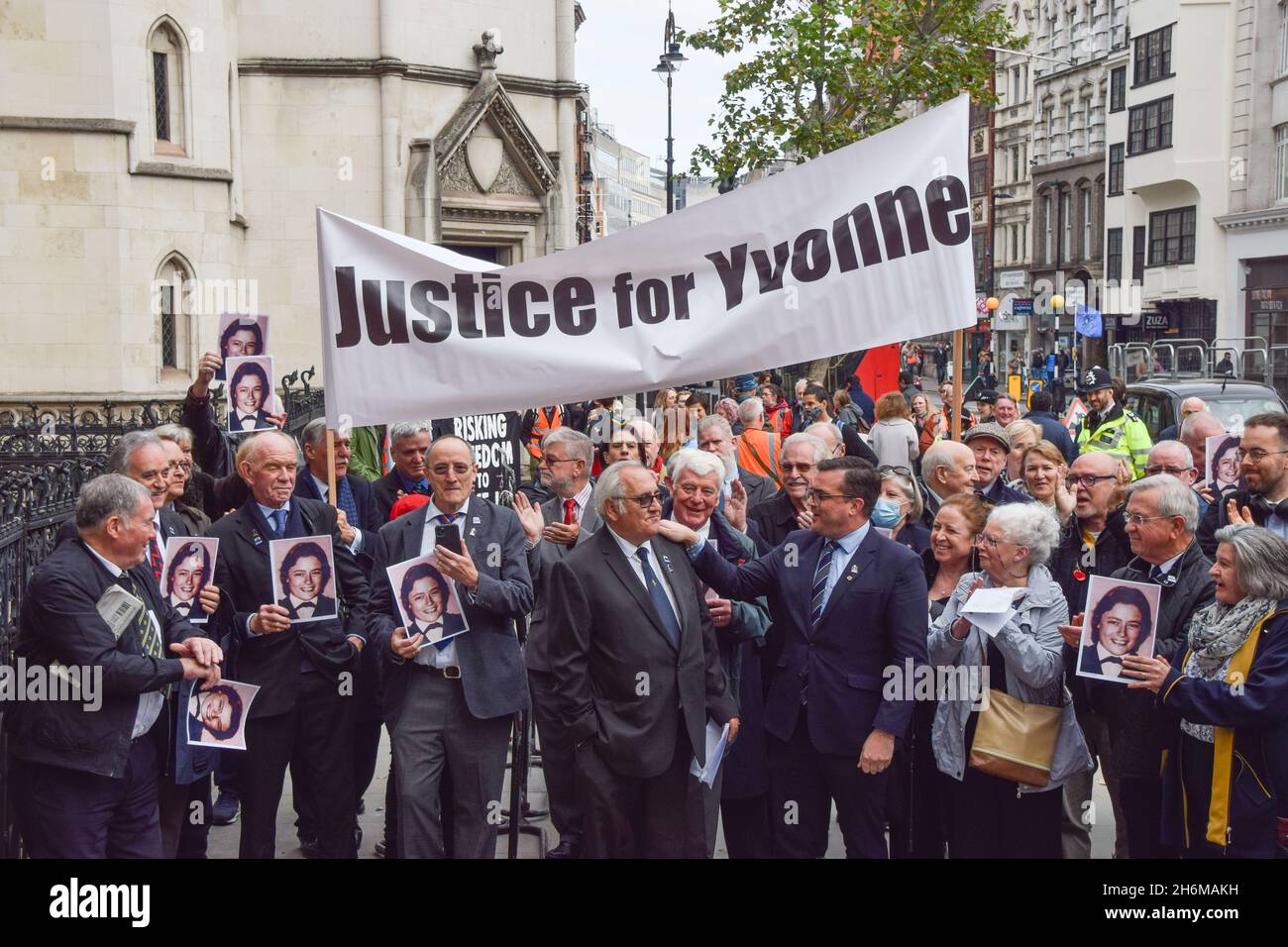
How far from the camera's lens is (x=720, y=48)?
2742 centimetres

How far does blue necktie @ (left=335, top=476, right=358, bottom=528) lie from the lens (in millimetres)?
7836

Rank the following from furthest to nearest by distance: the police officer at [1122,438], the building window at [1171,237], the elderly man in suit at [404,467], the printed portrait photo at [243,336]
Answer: the building window at [1171,237], the police officer at [1122,438], the printed portrait photo at [243,336], the elderly man in suit at [404,467]

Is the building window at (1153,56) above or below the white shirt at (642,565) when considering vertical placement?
above

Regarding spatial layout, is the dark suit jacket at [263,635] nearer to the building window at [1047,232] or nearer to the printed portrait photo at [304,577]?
the printed portrait photo at [304,577]

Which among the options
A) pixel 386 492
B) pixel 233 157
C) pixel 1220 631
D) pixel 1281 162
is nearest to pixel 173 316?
pixel 233 157

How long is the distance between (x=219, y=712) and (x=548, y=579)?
57.9 inches

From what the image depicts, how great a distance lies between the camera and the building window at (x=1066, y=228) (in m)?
70.8

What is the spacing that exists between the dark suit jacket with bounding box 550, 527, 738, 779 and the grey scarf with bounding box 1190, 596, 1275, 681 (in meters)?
1.98

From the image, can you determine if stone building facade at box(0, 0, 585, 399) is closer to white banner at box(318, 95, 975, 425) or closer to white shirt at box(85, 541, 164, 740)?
white banner at box(318, 95, 975, 425)

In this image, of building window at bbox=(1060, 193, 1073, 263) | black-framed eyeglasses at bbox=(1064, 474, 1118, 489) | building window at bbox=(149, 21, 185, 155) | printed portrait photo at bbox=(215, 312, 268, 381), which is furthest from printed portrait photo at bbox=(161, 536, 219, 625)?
Answer: building window at bbox=(1060, 193, 1073, 263)

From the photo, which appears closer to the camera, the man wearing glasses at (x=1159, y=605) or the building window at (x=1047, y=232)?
the man wearing glasses at (x=1159, y=605)

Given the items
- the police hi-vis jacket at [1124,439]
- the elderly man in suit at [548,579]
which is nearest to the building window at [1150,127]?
the police hi-vis jacket at [1124,439]

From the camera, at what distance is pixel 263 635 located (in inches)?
253

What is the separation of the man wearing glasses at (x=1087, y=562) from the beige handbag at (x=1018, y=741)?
25cm
